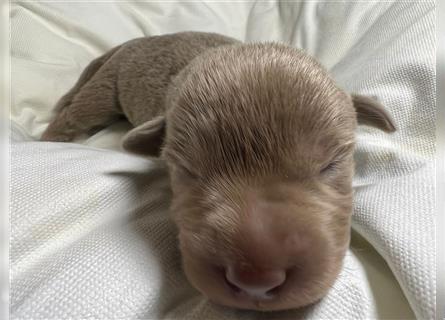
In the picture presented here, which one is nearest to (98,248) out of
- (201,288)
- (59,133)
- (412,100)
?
(201,288)

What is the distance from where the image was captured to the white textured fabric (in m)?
0.90

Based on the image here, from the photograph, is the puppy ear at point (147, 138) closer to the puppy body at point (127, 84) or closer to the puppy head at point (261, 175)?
the puppy head at point (261, 175)

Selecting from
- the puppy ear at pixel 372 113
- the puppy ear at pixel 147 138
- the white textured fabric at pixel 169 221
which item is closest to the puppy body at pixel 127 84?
the white textured fabric at pixel 169 221

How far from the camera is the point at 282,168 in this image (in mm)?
967

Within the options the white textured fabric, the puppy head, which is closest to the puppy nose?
the puppy head

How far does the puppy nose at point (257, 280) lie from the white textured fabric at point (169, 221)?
0.37ft

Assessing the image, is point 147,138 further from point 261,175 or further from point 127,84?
point 127,84

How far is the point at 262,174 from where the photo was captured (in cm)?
96

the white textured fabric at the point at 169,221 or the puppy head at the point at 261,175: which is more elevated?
the puppy head at the point at 261,175

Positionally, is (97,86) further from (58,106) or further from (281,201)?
(281,201)

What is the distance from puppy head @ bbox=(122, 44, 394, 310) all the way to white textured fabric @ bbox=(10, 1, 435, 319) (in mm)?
79

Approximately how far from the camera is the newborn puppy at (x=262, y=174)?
0.84 meters

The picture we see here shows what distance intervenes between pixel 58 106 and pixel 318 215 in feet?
5.40

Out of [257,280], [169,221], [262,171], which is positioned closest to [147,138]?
[169,221]
